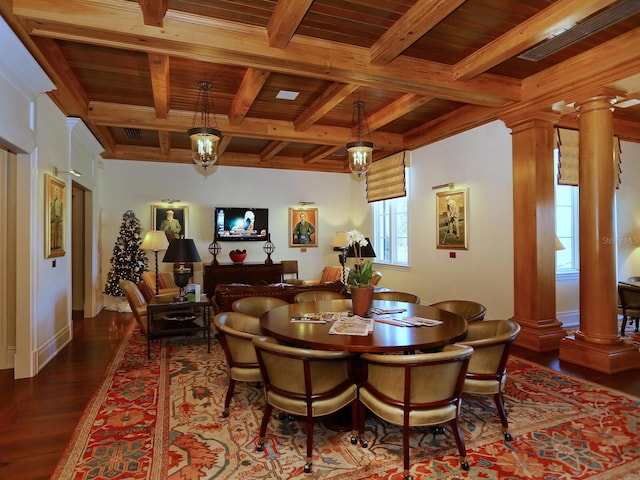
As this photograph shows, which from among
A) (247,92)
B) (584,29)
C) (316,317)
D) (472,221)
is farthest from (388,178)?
(316,317)

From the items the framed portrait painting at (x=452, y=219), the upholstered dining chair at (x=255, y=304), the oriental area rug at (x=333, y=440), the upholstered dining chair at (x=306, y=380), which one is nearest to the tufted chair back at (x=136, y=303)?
the oriental area rug at (x=333, y=440)

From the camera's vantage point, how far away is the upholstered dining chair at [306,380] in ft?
7.44

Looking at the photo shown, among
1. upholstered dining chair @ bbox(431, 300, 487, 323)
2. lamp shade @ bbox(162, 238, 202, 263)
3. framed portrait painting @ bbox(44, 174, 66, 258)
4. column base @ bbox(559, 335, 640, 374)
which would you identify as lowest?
column base @ bbox(559, 335, 640, 374)

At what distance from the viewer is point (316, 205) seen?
9.19 metres

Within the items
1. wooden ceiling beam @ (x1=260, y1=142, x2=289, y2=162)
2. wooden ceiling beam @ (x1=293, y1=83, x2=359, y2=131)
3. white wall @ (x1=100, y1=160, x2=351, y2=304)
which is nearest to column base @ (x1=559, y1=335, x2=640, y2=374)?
wooden ceiling beam @ (x1=293, y1=83, x2=359, y2=131)

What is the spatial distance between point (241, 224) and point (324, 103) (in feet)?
13.8

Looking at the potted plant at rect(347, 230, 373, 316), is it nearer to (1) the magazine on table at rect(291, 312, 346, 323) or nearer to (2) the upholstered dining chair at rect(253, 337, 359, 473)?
(1) the magazine on table at rect(291, 312, 346, 323)

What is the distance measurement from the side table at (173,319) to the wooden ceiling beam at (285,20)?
3115mm

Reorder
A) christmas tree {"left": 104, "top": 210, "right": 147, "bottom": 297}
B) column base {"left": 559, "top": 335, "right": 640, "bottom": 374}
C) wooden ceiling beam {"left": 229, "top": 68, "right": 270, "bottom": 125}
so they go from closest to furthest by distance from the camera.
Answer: column base {"left": 559, "top": 335, "right": 640, "bottom": 374}, wooden ceiling beam {"left": 229, "top": 68, "right": 270, "bottom": 125}, christmas tree {"left": 104, "top": 210, "right": 147, "bottom": 297}

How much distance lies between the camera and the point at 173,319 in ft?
15.7

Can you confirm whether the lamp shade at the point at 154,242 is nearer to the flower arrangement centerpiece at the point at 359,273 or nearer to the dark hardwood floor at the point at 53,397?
the dark hardwood floor at the point at 53,397

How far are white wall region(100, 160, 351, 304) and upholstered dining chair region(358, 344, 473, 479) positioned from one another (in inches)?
263

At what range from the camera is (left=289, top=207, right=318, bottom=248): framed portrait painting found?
8.96 m

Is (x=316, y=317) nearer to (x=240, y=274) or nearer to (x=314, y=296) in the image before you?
(x=314, y=296)
